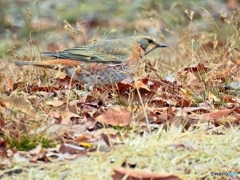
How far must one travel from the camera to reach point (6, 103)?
189 inches

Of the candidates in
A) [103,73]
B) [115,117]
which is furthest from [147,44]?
[115,117]

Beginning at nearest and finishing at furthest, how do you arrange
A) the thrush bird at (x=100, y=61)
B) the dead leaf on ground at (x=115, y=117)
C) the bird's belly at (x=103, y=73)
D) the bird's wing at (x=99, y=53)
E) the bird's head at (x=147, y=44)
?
1. the dead leaf on ground at (x=115, y=117)
2. the bird's belly at (x=103, y=73)
3. the thrush bird at (x=100, y=61)
4. the bird's wing at (x=99, y=53)
5. the bird's head at (x=147, y=44)

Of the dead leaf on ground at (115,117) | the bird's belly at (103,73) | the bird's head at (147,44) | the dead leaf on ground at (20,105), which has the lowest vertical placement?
the bird's belly at (103,73)

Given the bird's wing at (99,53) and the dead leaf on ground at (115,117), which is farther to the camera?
the bird's wing at (99,53)

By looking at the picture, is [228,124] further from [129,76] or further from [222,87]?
[129,76]

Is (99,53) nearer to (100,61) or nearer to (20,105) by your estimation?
(100,61)

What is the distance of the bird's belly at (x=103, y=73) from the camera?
624 cm

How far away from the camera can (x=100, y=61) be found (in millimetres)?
6609

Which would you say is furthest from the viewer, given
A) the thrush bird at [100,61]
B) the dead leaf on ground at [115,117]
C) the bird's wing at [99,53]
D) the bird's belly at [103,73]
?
the bird's wing at [99,53]

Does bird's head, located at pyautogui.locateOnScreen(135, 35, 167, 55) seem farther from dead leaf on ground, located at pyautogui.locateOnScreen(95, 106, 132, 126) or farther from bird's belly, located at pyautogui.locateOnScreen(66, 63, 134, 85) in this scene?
dead leaf on ground, located at pyautogui.locateOnScreen(95, 106, 132, 126)

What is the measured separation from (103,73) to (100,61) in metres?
0.18

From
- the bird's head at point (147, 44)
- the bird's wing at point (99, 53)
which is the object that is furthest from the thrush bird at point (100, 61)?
the bird's head at point (147, 44)

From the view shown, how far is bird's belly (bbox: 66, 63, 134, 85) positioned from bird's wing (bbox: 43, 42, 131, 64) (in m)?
0.08

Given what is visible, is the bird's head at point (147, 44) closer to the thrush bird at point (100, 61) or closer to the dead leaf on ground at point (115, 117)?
the thrush bird at point (100, 61)
